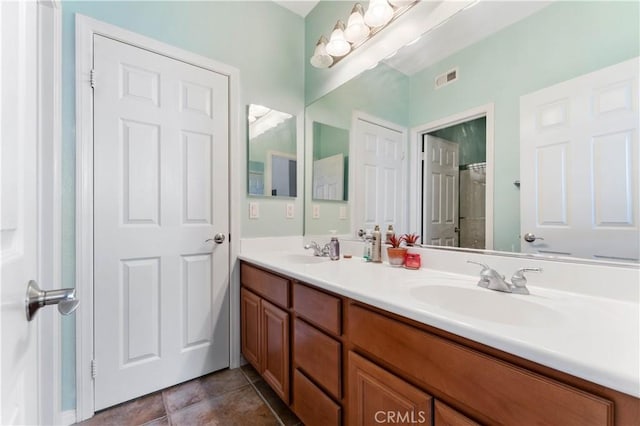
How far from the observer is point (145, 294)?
5.04 ft

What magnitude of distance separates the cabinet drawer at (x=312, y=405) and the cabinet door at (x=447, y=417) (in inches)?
17.3

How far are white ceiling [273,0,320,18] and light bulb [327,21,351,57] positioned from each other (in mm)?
518

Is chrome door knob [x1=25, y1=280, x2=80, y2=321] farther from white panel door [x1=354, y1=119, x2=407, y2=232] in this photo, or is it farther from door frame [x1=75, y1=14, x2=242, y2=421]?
white panel door [x1=354, y1=119, x2=407, y2=232]

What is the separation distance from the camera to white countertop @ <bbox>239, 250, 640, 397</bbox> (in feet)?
1.57

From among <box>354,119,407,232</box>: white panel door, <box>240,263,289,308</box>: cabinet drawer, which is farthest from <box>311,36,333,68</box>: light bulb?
<box>240,263,289,308</box>: cabinet drawer

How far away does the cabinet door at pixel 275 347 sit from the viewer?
130cm

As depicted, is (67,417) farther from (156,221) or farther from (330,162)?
(330,162)

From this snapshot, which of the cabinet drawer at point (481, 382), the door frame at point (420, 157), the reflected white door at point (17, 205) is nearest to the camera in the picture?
the reflected white door at point (17, 205)

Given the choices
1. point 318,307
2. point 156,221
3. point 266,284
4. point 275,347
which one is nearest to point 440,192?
point 318,307

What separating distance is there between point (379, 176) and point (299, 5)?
153 cm

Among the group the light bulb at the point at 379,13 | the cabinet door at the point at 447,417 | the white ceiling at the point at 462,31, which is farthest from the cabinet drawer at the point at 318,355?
the light bulb at the point at 379,13

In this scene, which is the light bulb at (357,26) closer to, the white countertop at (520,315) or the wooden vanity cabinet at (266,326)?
the white countertop at (520,315)

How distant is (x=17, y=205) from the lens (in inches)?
17.3

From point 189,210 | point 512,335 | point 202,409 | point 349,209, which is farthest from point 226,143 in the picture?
point 512,335
